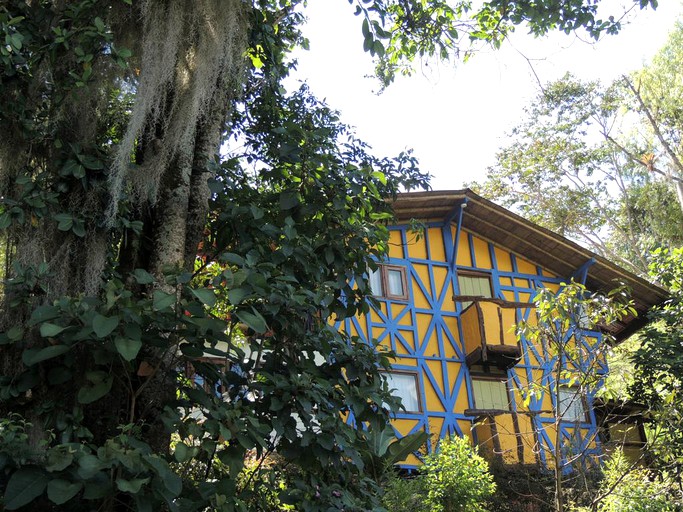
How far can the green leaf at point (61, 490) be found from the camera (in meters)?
3.11

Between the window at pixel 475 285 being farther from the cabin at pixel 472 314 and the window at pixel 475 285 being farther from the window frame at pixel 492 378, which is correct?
the window frame at pixel 492 378

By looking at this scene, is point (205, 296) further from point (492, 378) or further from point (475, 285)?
point (475, 285)

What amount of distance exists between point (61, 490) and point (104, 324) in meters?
0.70

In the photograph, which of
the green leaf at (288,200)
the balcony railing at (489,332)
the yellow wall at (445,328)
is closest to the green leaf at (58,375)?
the green leaf at (288,200)

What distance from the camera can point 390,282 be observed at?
553 inches

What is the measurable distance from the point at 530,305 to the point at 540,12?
851 cm

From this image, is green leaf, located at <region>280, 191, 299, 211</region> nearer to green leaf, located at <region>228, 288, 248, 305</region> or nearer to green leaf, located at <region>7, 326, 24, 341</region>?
green leaf, located at <region>228, 288, 248, 305</region>

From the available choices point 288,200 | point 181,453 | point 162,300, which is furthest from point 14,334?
point 288,200

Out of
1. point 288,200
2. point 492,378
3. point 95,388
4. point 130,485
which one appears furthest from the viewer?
point 492,378

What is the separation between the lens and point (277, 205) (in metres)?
5.85

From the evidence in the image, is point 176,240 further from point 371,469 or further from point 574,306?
point 574,306

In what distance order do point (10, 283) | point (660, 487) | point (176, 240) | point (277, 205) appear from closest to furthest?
point (10, 283)
point (176, 240)
point (277, 205)
point (660, 487)

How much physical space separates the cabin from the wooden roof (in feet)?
0.07

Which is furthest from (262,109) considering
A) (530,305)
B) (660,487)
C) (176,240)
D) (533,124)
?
(533,124)
